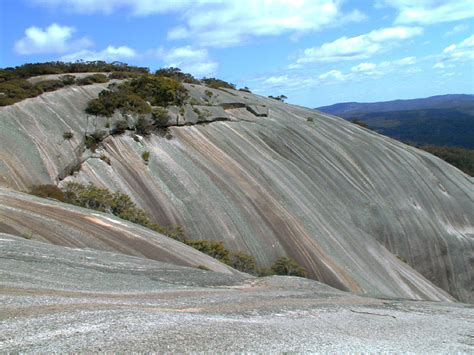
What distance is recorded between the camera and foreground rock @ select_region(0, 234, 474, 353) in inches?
364

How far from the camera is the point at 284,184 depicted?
3453 centimetres

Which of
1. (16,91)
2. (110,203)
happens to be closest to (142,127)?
(16,91)

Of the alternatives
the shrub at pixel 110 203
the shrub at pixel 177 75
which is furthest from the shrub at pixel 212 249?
the shrub at pixel 177 75

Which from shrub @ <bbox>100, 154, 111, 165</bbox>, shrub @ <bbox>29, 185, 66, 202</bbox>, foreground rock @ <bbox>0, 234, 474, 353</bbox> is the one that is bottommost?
foreground rock @ <bbox>0, 234, 474, 353</bbox>

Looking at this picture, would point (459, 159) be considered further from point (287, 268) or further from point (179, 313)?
point (179, 313)

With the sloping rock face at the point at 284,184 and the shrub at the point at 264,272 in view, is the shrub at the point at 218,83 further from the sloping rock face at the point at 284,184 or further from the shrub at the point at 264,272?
the shrub at the point at 264,272

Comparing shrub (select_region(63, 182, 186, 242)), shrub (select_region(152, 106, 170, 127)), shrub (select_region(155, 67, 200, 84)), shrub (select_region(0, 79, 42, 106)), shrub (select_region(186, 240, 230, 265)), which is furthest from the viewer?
shrub (select_region(155, 67, 200, 84))

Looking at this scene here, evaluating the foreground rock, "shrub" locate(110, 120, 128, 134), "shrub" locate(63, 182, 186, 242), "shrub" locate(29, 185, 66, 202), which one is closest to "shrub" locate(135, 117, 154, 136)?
"shrub" locate(110, 120, 128, 134)

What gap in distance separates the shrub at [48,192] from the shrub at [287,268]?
1134 centimetres

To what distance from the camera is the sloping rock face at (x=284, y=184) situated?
2762cm

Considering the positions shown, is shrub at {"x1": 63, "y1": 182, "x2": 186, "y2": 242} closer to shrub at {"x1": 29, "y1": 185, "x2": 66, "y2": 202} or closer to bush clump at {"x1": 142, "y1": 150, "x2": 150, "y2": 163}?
shrub at {"x1": 29, "y1": 185, "x2": 66, "y2": 202}

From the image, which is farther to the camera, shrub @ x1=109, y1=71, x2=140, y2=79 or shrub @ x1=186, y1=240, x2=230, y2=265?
shrub @ x1=109, y1=71, x2=140, y2=79

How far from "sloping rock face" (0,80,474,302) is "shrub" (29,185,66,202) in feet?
3.05

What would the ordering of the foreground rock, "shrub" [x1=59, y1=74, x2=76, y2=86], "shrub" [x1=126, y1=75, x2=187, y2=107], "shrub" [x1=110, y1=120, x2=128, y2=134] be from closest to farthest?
the foreground rock < "shrub" [x1=110, y1=120, x2=128, y2=134] < "shrub" [x1=59, y1=74, x2=76, y2=86] < "shrub" [x1=126, y1=75, x2=187, y2=107]
